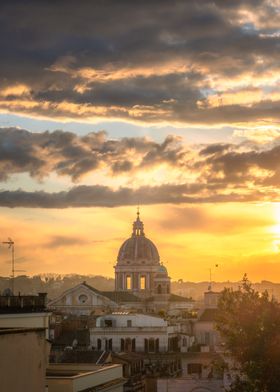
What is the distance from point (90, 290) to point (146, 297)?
12.1 metres

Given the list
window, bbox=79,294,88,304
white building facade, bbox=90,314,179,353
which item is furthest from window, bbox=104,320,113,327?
window, bbox=79,294,88,304

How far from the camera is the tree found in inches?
2071

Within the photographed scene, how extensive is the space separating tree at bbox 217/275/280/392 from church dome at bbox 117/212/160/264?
120 metres

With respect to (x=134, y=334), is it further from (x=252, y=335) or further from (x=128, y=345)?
(x=252, y=335)

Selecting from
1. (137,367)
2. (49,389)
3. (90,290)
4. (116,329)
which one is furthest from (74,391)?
(90,290)

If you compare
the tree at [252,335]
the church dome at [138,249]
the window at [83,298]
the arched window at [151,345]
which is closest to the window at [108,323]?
the arched window at [151,345]

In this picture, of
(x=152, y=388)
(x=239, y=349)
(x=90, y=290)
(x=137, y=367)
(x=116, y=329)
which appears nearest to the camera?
(x=239, y=349)

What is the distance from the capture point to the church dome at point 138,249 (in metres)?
180

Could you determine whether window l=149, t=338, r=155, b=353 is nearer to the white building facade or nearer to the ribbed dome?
the white building facade

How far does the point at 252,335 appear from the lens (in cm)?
5488

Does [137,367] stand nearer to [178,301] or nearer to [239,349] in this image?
[239,349]

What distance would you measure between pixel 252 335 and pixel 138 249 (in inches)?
4952

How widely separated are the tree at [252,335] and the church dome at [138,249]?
120m

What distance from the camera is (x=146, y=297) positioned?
173m
